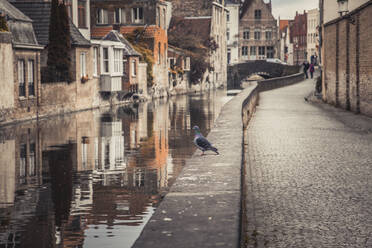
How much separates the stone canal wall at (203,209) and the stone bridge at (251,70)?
74.9m

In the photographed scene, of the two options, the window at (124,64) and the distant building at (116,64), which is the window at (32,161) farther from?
the window at (124,64)

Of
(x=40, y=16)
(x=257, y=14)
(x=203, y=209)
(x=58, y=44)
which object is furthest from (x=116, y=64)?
(x=257, y=14)

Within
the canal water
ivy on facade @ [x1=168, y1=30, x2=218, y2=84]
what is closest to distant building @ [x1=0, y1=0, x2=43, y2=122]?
the canal water

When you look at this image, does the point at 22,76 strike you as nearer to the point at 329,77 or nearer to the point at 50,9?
the point at 50,9

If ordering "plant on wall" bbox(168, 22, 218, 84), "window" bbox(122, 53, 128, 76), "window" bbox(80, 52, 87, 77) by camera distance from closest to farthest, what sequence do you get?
"window" bbox(80, 52, 87, 77)
"window" bbox(122, 53, 128, 76)
"plant on wall" bbox(168, 22, 218, 84)

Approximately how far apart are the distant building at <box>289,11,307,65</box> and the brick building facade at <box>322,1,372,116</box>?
93.7m

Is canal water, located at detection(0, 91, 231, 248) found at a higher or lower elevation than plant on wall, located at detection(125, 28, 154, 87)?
lower

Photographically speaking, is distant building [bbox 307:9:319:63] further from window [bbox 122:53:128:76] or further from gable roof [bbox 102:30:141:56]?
window [bbox 122:53:128:76]

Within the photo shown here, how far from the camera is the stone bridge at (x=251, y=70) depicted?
293 ft

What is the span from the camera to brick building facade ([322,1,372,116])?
24062 millimetres

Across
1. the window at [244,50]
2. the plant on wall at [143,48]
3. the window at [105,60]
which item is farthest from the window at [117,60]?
the window at [244,50]

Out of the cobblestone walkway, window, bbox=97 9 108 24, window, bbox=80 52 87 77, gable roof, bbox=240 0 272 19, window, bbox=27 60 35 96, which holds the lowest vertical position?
the cobblestone walkway

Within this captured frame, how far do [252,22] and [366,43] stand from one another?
83587 millimetres

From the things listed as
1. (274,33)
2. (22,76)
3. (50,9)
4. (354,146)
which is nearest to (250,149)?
(354,146)
